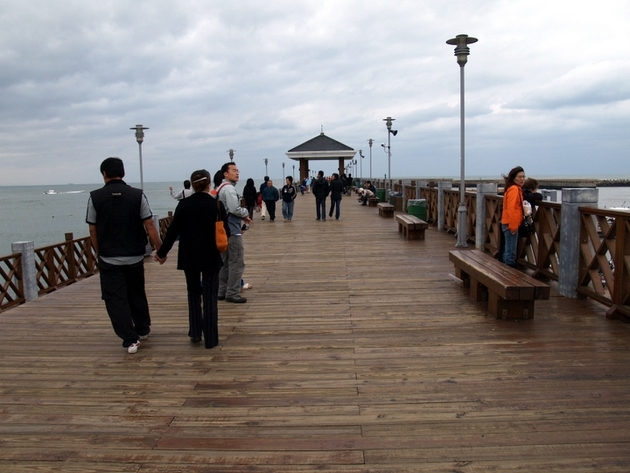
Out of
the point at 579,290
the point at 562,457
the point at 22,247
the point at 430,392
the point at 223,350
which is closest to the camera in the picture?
the point at 562,457

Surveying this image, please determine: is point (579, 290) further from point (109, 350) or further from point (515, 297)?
point (109, 350)

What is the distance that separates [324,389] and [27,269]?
5.79m

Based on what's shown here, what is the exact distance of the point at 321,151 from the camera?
3403cm

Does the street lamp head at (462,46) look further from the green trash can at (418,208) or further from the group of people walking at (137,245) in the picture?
the group of people walking at (137,245)

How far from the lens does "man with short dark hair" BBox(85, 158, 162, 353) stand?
4.37 m

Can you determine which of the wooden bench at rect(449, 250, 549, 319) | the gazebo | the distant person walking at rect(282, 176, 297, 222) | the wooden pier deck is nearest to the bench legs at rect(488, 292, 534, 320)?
the wooden bench at rect(449, 250, 549, 319)

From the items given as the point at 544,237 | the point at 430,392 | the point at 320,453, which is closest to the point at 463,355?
the point at 430,392

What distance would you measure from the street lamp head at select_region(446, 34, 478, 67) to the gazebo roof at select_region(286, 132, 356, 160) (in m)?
23.5

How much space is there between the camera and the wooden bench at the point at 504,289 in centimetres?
494

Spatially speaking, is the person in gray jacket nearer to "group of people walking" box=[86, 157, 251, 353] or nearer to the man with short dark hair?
"group of people walking" box=[86, 157, 251, 353]

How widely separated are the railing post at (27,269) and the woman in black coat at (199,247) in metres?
4.08

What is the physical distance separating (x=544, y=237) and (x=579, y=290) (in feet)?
3.65

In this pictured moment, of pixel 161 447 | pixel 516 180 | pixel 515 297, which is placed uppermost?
pixel 516 180

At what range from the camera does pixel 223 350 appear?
456 centimetres
